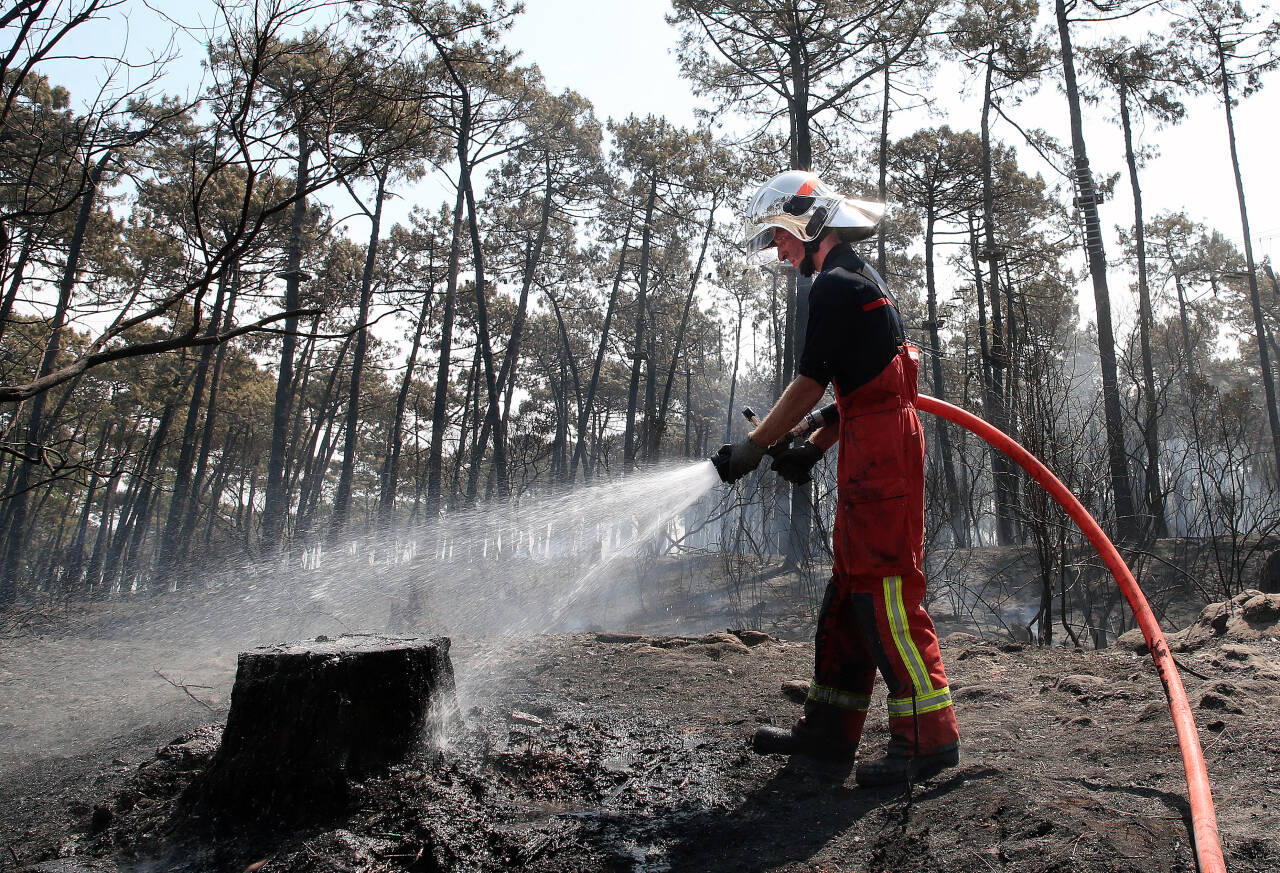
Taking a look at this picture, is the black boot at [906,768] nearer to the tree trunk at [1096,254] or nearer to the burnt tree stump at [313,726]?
the burnt tree stump at [313,726]

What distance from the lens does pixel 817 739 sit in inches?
116

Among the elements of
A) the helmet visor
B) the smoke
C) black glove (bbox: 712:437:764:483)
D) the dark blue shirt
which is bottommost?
the smoke

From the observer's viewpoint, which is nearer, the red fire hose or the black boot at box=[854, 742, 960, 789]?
the red fire hose

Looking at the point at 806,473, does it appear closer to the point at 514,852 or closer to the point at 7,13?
the point at 514,852

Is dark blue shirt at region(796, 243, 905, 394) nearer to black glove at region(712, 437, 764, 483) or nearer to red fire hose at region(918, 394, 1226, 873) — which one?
black glove at region(712, 437, 764, 483)

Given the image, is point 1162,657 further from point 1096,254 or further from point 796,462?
point 1096,254

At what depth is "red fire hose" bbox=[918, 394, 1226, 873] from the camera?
1.81 metres

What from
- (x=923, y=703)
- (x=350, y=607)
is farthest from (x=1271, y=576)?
(x=350, y=607)

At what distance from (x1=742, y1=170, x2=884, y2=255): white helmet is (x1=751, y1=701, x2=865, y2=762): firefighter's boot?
6.27 ft

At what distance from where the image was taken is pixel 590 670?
5.11 m

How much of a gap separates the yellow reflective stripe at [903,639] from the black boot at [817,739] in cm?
39

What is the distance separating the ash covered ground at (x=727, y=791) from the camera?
219cm

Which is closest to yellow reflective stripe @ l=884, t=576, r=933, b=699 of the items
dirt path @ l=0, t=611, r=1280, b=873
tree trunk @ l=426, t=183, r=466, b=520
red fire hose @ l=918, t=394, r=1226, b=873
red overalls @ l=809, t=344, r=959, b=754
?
red overalls @ l=809, t=344, r=959, b=754

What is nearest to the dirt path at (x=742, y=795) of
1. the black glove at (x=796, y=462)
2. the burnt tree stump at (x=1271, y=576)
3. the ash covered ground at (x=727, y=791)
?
the ash covered ground at (x=727, y=791)
